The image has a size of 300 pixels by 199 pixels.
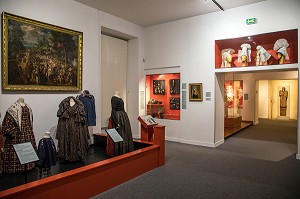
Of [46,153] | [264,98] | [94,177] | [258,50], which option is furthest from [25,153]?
[264,98]

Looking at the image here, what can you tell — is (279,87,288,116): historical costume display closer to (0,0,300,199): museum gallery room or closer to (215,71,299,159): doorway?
(215,71,299,159): doorway

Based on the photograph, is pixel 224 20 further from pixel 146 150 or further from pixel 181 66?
pixel 146 150

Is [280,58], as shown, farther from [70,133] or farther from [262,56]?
[70,133]

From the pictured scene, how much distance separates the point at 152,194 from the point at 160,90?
4663 mm

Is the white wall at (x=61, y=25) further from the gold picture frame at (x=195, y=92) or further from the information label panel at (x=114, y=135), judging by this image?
the gold picture frame at (x=195, y=92)

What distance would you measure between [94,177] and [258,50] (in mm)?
5109

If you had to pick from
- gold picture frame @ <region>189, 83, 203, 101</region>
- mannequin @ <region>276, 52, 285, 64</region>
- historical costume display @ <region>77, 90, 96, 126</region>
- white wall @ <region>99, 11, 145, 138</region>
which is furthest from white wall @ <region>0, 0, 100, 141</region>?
mannequin @ <region>276, 52, 285, 64</region>

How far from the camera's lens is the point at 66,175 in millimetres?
2904

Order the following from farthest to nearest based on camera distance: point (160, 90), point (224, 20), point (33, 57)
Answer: point (160, 90), point (224, 20), point (33, 57)

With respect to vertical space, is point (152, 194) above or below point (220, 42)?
below

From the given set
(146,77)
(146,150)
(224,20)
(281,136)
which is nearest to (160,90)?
(146,77)

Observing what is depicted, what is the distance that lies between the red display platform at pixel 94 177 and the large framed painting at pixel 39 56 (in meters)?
2.38

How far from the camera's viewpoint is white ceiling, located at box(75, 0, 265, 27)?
219 inches

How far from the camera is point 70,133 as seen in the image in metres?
4.18
